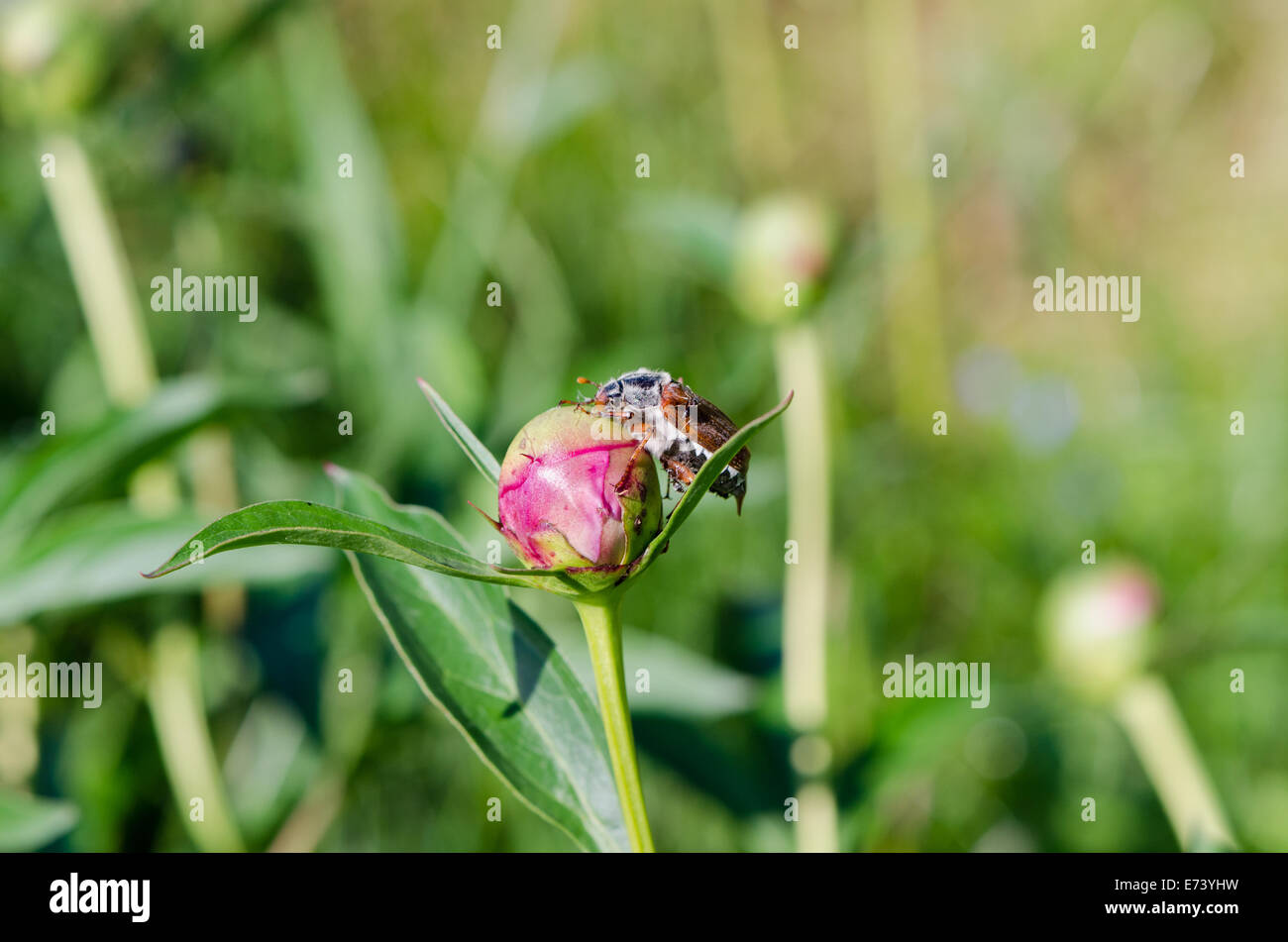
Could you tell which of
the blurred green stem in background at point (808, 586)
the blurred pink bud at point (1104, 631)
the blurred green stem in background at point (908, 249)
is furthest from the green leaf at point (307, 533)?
the blurred green stem in background at point (908, 249)

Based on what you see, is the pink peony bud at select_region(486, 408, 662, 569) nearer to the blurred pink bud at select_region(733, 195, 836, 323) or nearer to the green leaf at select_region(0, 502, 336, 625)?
the green leaf at select_region(0, 502, 336, 625)

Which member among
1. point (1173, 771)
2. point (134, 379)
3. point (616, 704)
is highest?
point (134, 379)

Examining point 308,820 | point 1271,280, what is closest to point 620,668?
point 308,820

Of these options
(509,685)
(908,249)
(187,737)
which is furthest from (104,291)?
(908,249)

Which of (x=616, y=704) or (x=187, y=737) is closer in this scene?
(x=616, y=704)

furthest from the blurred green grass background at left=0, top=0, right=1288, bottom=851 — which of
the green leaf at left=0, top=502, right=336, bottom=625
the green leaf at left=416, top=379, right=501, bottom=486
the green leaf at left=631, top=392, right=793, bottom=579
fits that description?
the green leaf at left=631, top=392, right=793, bottom=579

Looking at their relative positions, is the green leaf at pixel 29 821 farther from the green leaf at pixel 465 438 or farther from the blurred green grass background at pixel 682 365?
the green leaf at pixel 465 438

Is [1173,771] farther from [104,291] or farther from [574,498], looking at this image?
[104,291]

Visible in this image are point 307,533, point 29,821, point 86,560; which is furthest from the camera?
point 86,560
